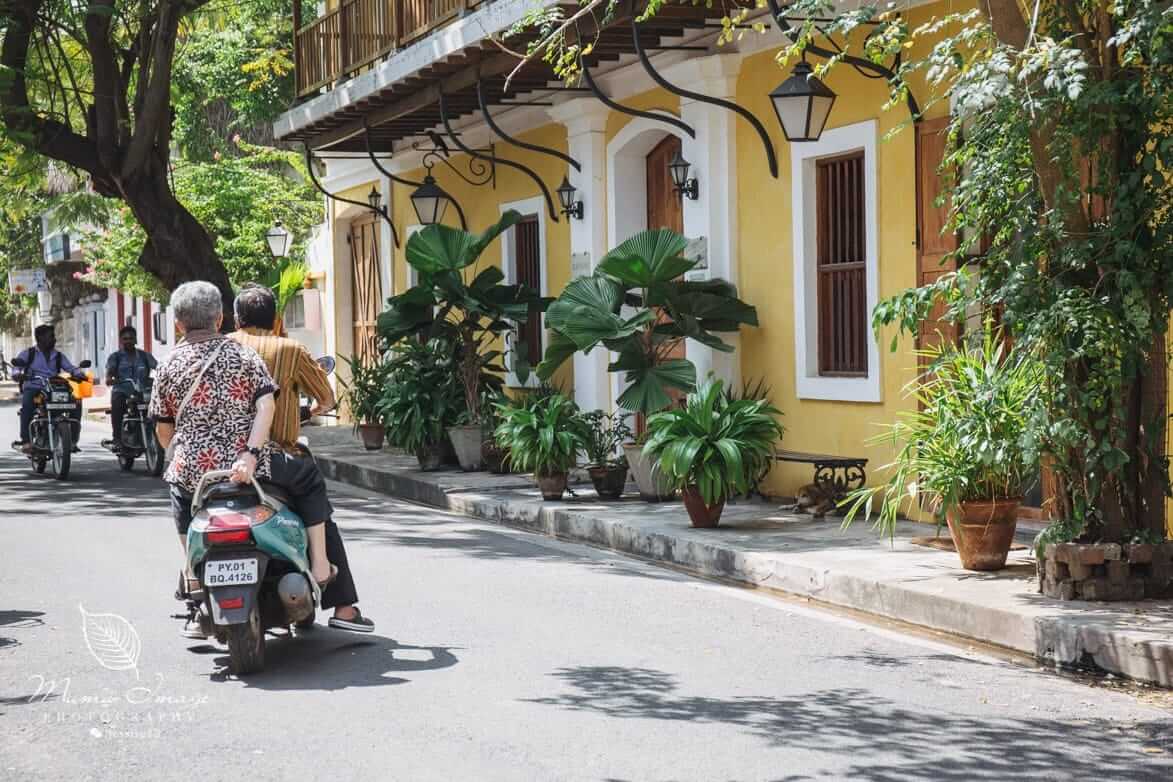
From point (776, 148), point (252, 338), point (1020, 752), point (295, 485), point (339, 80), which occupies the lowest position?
point (1020, 752)

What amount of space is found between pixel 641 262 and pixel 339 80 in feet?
25.5

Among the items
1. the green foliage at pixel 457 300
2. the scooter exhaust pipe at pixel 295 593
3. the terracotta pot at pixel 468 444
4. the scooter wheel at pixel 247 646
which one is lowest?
the scooter wheel at pixel 247 646

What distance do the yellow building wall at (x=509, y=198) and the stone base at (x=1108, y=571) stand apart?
929 cm

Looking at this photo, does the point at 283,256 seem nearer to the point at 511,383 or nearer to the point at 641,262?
the point at 511,383

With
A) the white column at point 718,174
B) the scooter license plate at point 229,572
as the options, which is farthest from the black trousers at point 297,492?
the white column at point 718,174

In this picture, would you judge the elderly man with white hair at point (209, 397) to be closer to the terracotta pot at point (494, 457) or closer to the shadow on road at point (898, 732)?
the shadow on road at point (898, 732)

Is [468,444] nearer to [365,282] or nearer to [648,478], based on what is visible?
[648,478]

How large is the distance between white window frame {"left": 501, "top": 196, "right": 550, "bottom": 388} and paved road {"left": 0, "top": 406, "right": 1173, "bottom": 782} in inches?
332

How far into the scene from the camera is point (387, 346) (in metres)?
17.3

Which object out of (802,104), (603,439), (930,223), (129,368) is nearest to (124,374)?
(129,368)

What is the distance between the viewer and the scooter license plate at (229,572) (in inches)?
267

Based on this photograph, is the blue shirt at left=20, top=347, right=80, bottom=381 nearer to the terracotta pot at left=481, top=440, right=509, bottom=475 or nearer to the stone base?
the terracotta pot at left=481, top=440, right=509, bottom=475

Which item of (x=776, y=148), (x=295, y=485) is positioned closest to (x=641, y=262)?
(x=776, y=148)

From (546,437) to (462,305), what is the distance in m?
3.22
